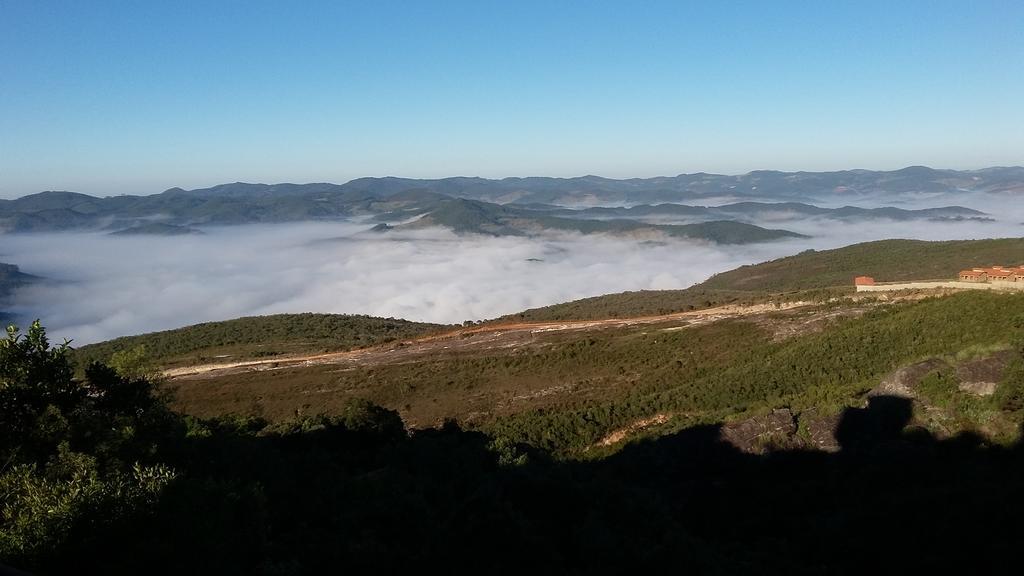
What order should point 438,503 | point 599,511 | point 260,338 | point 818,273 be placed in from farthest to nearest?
point 818,273
point 260,338
point 438,503
point 599,511

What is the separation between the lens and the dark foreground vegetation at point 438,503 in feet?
30.0

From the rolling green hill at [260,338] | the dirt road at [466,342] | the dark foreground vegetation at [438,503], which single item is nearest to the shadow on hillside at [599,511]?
the dark foreground vegetation at [438,503]

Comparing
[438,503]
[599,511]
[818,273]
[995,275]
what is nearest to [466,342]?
[438,503]

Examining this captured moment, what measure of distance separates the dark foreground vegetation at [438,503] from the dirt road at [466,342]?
23.9m

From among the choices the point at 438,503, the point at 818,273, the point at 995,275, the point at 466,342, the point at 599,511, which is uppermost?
the point at 995,275

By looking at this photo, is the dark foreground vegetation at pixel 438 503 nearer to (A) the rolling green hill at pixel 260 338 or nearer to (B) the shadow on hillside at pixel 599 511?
(B) the shadow on hillside at pixel 599 511

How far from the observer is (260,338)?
72.4m

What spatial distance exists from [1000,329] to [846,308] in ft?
44.7

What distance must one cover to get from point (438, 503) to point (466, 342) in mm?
33711

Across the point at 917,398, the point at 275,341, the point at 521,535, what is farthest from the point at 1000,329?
the point at 275,341

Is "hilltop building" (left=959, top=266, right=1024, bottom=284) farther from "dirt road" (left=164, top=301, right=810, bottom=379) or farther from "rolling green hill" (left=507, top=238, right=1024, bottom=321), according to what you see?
"rolling green hill" (left=507, top=238, right=1024, bottom=321)

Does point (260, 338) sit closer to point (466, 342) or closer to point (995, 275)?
point (466, 342)

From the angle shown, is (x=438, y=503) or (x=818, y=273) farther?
(x=818, y=273)

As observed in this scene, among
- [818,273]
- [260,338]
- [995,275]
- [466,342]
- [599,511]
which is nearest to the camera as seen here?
[599,511]
